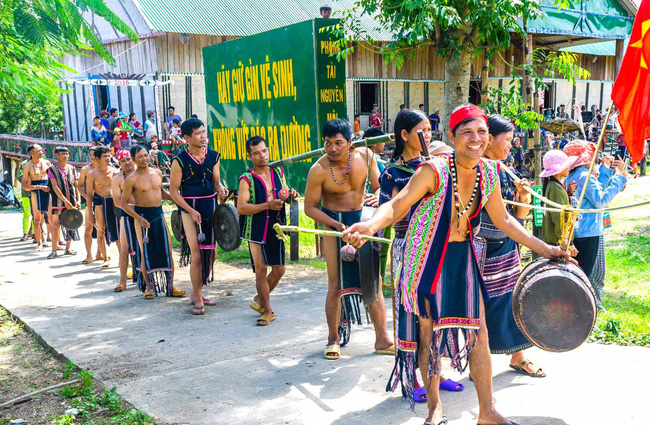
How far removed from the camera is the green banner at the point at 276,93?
7980 millimetres

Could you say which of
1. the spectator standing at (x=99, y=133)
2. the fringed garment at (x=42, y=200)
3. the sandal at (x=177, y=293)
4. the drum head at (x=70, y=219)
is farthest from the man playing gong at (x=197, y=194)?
the spectator standing at (x=99, y=133)

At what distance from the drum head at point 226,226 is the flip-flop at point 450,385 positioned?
2856 mm

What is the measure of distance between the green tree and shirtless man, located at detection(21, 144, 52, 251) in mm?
5749

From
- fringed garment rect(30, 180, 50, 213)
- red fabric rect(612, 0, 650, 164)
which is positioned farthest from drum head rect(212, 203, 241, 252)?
fringed garment rect(30, 180, 50, 213)

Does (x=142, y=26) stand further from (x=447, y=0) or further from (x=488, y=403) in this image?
(x=488, y=403)

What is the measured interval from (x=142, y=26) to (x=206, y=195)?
1393 cm

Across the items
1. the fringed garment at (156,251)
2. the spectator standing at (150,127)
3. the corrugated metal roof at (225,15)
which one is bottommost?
the fringed garment at (156,251)

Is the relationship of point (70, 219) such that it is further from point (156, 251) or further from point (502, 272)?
point (502, 272)

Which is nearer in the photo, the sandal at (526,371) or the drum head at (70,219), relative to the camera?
the sandal at (526,371)

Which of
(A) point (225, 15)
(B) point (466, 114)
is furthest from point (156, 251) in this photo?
(A) point (225, 15)

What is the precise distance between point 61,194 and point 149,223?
3.97 m

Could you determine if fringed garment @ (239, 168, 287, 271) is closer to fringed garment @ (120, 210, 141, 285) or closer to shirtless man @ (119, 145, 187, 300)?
shirtless man @ (119, 145, 187, 300)

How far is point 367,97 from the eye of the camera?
22.5 metres

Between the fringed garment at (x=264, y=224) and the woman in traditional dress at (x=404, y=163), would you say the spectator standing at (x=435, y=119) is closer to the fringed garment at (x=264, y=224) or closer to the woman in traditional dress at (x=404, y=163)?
the fringed garment at (x=264, y=224)
